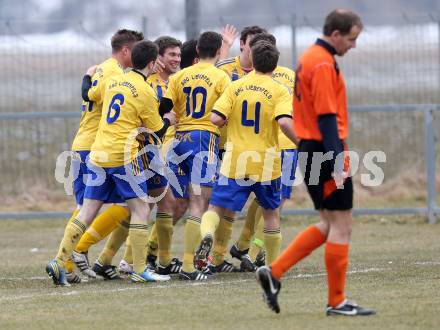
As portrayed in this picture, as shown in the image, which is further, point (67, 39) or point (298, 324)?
point (67, 39)

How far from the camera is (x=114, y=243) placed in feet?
33.4

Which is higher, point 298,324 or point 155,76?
point 155,76

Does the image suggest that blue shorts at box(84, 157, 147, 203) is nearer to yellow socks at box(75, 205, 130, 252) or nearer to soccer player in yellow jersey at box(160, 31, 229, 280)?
yellow socks at box(75, 205, 130, 252)

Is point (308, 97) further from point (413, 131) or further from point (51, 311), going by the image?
point (413, 131)

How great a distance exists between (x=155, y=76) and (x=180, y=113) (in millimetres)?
627

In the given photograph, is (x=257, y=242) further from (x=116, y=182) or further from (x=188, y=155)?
(x=116, y=182)

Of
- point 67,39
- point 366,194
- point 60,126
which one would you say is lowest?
point 366,194

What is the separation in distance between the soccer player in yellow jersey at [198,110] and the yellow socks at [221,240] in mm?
387

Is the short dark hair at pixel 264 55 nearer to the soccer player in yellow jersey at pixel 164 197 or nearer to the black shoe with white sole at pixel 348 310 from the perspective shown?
the soccer player in yellow jersey at pixel 164 197

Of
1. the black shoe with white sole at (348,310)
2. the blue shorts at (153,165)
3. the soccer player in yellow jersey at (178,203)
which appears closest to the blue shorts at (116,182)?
the blue shorts at (153,165)

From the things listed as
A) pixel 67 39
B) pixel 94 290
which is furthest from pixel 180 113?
pixel 67 39

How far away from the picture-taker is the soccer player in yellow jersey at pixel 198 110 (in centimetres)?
1006

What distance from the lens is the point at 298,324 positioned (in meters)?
7.17

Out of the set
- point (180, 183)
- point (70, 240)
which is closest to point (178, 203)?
point (180, 183)
